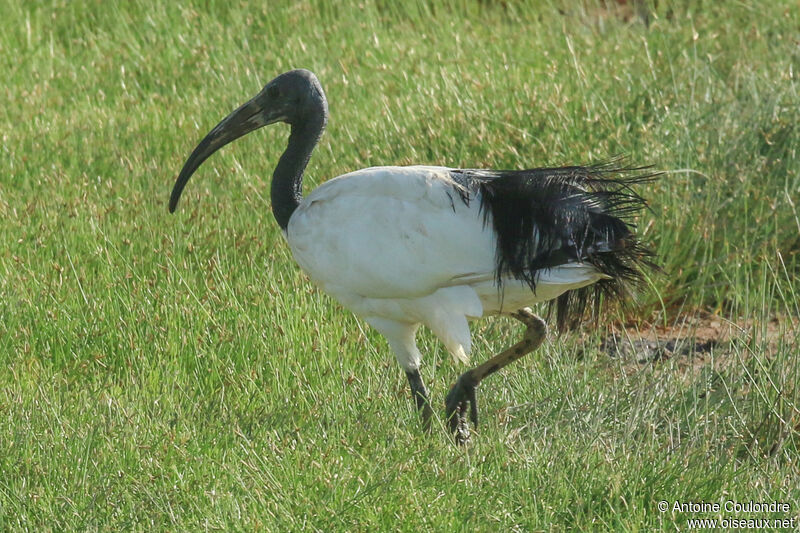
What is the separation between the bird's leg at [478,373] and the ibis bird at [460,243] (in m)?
0.13

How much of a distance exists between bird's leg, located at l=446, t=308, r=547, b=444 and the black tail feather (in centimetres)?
47

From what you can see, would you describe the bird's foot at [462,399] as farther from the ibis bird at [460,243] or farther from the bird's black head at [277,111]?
the bird's black head at [277,111]

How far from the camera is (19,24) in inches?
355

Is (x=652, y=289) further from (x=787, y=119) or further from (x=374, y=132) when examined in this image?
(x=374, y=132)

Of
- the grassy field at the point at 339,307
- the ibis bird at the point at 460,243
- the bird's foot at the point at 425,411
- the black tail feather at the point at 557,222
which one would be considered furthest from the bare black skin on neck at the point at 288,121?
the bird's foot at the point at 425,411

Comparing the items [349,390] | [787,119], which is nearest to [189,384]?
[349,390]

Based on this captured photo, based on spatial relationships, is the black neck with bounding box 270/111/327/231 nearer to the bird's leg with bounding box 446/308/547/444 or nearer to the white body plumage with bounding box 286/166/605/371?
the white body plumage with bounding box 286/166/605/371

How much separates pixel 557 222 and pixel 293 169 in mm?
1159

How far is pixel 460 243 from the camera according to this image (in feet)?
14.0

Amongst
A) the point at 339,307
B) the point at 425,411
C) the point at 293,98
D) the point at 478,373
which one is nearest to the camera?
the point at 425,411

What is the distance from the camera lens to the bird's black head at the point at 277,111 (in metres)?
4.70

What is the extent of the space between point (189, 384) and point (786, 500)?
2.33 m

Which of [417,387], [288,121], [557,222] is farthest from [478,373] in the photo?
[288,121]

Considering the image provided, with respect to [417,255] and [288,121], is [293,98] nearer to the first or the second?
[288,121]
